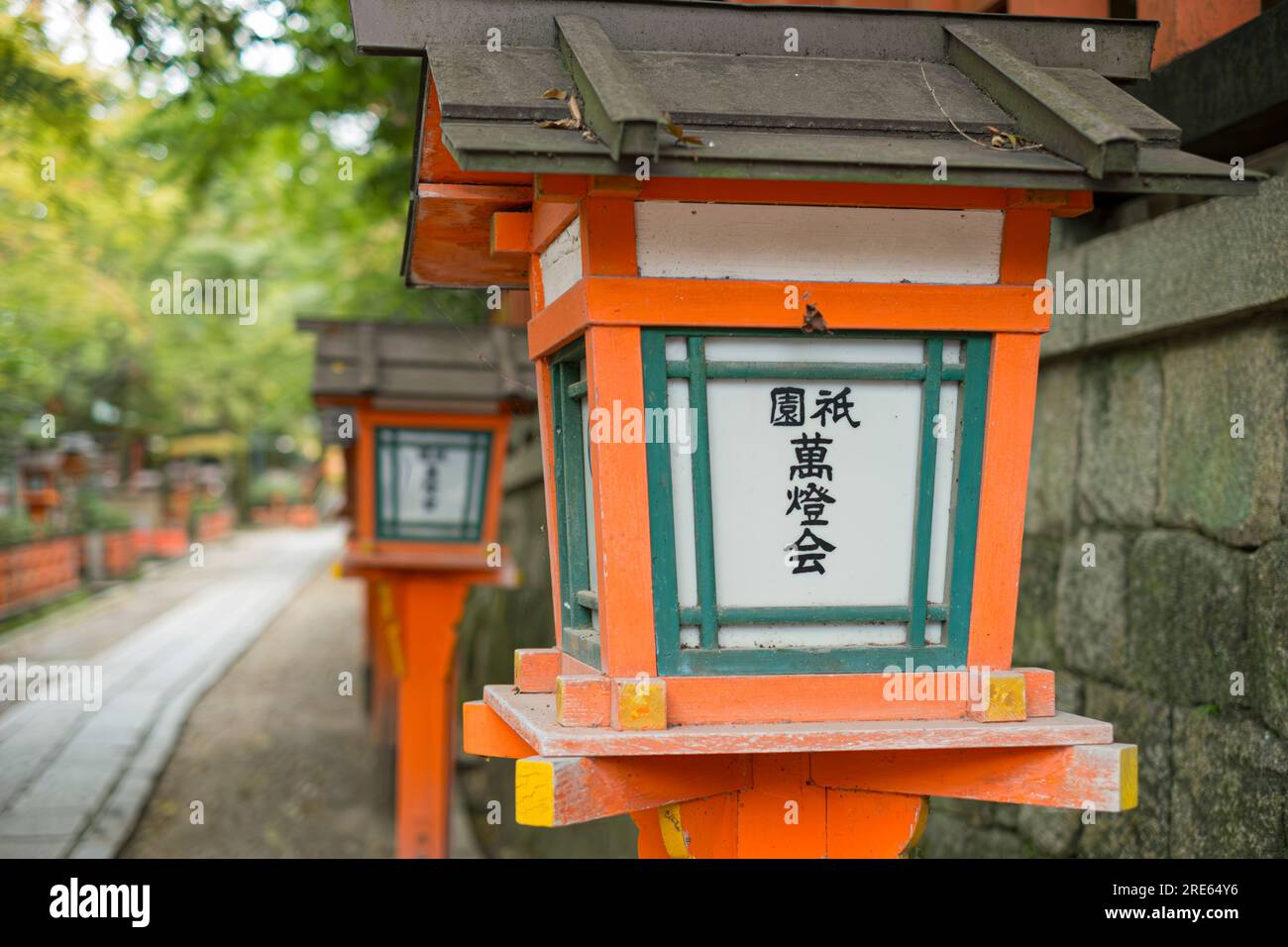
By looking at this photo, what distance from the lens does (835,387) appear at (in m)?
2.37

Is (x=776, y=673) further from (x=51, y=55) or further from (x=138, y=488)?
(x=138, y=488)

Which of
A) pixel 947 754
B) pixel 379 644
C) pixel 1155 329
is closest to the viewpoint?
pixel 947 754

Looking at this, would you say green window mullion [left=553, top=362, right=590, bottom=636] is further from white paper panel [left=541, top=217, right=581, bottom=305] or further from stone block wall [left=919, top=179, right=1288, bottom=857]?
stone block wall [left=919, top=179, right=1288, bottom=857]

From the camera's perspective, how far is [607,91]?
2.06 m

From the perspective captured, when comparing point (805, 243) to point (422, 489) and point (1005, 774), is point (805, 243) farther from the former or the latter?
point (422, 489)

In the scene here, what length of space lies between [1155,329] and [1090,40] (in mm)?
1514

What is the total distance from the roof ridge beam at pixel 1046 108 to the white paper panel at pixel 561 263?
0.89m

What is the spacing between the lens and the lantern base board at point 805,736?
2.17 metres

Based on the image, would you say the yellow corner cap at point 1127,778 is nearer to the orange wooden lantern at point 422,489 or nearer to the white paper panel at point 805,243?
the white paper panel at point 805,243

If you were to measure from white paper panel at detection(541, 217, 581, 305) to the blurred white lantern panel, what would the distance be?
3820 millimetres

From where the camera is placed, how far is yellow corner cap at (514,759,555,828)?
2131 millimetres

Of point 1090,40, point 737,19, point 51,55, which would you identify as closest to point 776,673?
point 737,19

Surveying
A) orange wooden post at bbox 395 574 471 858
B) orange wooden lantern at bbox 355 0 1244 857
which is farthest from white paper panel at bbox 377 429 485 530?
orange wooden lantern at bbox 355 0 1244 857
